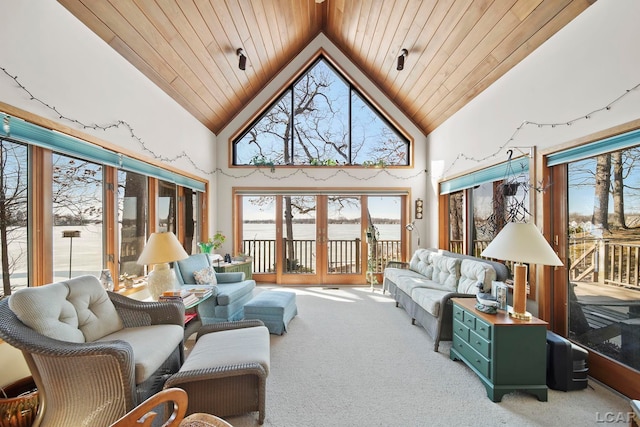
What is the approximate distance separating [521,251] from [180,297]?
2.88m

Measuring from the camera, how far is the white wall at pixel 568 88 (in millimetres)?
2188

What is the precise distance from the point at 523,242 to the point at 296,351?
221 centimetres

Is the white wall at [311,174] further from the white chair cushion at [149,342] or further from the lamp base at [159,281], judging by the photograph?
the white chair cushion at [149,342]

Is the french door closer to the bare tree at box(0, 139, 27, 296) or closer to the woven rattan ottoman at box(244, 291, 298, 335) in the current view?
the woven rattan ottoman at box(244, 291, 298, 335)

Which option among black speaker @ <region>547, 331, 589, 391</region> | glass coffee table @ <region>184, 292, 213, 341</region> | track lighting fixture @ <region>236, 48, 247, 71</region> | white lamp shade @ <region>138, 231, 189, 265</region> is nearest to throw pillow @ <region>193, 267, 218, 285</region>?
glass coffee table @ <region>184, 292, 213, 341</region>

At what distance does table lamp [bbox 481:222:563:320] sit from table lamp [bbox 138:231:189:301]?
2.71m

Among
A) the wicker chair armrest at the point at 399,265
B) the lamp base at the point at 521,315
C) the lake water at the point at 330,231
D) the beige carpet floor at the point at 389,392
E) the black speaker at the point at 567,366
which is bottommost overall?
the beige carpet floor at the point at 389,392

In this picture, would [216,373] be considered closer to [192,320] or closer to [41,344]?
[41,344]

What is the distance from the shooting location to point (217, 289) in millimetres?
3598

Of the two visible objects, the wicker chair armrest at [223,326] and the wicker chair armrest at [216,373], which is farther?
the wicker chair armrest at [223,326]

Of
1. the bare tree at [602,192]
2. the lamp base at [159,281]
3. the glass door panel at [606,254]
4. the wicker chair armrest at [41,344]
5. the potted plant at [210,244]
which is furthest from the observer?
the potted plant at [210,244]

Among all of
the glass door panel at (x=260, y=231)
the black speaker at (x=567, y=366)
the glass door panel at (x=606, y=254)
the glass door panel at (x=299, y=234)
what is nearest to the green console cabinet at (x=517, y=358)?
the black speaker at (x=567, y=366)

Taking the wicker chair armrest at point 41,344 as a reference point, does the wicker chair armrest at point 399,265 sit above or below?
below

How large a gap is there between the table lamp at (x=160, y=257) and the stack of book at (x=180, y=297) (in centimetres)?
6
